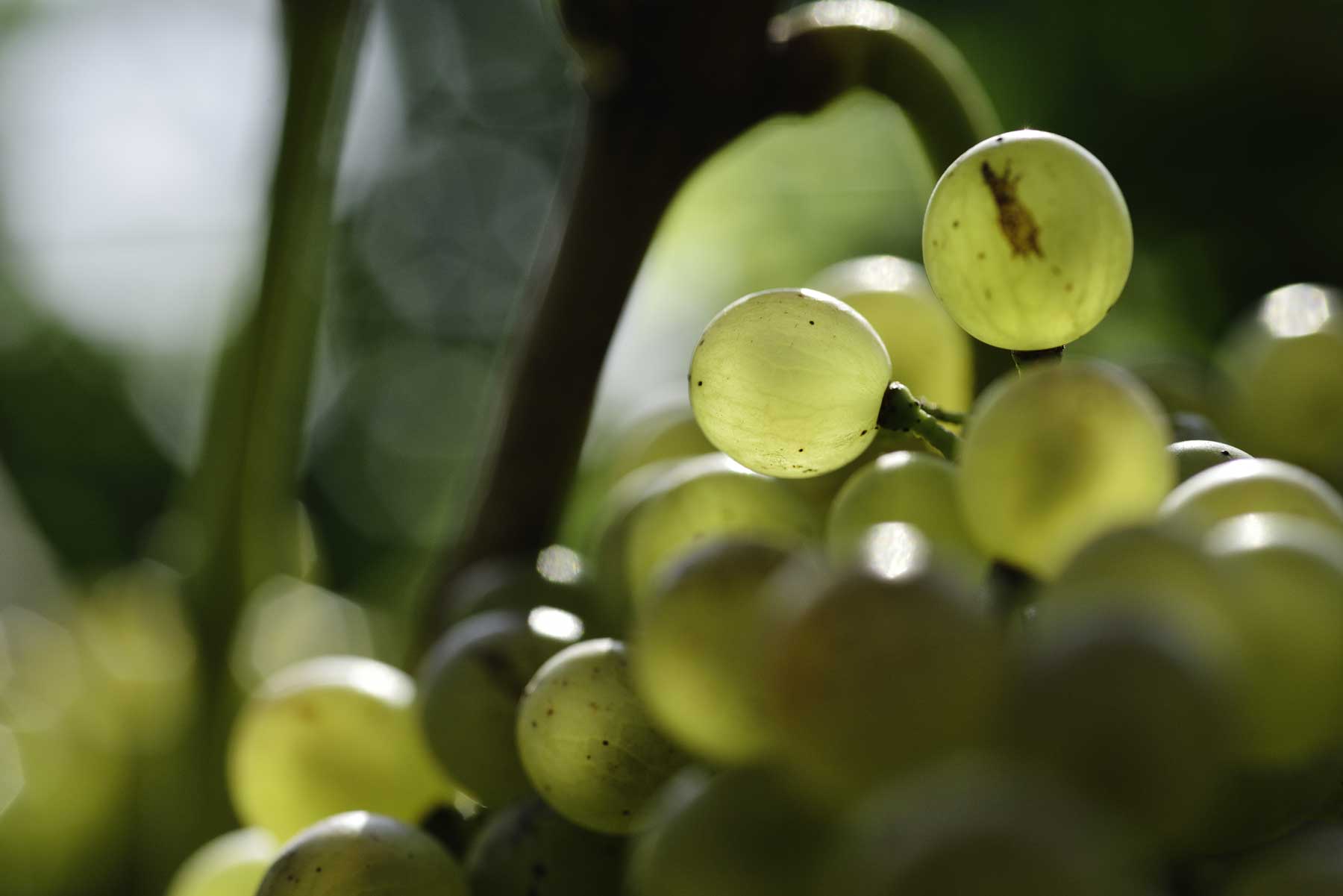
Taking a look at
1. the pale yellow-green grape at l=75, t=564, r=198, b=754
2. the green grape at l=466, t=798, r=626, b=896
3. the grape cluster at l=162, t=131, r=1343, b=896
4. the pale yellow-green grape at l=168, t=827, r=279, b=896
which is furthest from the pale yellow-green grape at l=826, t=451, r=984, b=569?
the pale yellow-green grape at l=75, t=564, r=198, b=754

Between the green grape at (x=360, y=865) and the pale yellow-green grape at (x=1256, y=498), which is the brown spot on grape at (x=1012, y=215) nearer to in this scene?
the pale yellow-green grape at (x=1256, y=498)

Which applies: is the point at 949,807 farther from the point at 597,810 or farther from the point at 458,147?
the point at 458,147

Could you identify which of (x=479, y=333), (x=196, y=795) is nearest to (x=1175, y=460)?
(x=196, y=795)

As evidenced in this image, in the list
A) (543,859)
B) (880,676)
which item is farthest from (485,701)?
(880,676)

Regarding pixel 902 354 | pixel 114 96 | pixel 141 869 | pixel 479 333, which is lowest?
pixel 479 333

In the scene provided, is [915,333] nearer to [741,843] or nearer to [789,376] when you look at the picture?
[789,376]

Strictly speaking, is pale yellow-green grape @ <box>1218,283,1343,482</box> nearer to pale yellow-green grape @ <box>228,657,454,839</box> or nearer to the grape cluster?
the grape cluster

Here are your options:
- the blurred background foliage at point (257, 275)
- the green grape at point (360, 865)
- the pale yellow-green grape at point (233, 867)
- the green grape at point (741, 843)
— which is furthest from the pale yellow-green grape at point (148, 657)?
the green grape at point (741, 843)
